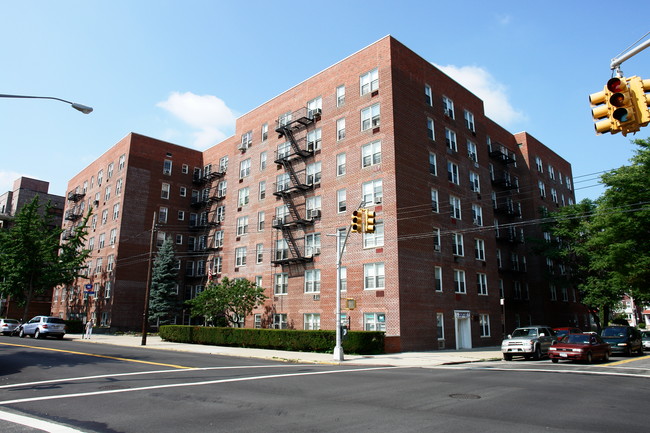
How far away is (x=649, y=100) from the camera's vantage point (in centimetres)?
819

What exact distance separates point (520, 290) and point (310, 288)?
23869 mm

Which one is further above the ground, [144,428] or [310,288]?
[310,288]

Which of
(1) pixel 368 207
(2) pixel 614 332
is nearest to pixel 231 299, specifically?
(1) pixel 368 207

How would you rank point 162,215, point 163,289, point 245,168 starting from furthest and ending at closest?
1. point 162,215
2. point 163,289
3. point 245,168

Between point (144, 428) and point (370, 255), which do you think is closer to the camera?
point (144, 428)

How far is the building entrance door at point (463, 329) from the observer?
3422cm

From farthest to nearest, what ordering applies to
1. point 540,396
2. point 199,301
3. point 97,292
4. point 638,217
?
point 97,292
point 199,301
point 638,217
point 540,396

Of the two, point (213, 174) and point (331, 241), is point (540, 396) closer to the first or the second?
point (331, 241)

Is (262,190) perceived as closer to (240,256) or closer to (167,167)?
(240,256)

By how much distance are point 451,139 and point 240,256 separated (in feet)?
73.4

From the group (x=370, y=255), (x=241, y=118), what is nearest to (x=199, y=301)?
(x=370, y=255)

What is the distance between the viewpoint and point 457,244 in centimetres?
3597

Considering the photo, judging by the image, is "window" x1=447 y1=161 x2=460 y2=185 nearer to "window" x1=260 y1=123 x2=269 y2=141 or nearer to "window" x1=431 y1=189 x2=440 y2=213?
"window" x1=431 y1=189 x2=440 y2=213

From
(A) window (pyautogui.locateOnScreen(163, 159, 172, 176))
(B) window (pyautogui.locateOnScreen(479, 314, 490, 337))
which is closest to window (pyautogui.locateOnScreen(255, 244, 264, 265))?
(B) window (pyautogui.locateOnScreen(479, 314, 490, 337))
